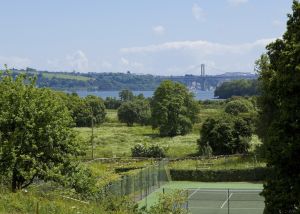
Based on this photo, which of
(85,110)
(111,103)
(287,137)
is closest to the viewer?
(287,137)

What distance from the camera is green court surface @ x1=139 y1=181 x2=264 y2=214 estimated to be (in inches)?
1683

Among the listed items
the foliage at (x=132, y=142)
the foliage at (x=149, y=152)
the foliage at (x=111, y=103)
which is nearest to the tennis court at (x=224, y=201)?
the foliage at (x=149, y=152)

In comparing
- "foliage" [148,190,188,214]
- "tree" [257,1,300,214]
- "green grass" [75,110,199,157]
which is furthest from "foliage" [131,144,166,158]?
"tree" [257,1,300,214]

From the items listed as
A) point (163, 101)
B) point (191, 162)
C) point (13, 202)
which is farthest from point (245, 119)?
point (13, 202)

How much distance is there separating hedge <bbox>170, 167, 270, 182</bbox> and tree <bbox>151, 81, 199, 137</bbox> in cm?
3985

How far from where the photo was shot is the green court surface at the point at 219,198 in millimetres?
42737

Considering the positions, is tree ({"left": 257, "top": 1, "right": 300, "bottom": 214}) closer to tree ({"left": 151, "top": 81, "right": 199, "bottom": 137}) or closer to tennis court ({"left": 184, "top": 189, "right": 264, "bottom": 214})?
tennis court ({"left": 184, "top": 189, "right": 264, "bottom": 214})

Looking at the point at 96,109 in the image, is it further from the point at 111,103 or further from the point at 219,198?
the point at 219,198

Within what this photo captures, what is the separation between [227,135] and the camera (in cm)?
6994

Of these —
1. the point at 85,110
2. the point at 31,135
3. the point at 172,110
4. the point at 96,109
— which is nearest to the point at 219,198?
the point at 31,135

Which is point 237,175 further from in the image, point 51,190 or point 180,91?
point 180,91

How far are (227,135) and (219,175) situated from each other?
39.4 feet

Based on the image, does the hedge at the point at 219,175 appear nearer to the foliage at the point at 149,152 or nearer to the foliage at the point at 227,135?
the foliage at the point at 227,135

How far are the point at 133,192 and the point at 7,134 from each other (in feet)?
62.7
